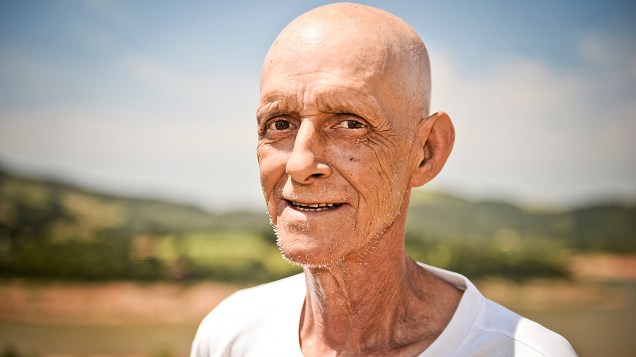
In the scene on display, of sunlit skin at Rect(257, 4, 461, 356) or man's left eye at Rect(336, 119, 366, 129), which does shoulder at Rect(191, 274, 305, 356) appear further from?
man's left eye at Rect(336, 119, 366, 129)

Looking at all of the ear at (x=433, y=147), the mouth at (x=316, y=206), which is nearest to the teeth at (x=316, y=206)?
the mouth at (x=316, y=206)

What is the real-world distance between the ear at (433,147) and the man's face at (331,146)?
0.12 meters

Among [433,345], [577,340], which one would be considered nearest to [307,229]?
[433,345]

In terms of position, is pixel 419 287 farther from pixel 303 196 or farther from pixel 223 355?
pixel 223 355

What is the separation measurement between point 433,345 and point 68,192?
666 cm

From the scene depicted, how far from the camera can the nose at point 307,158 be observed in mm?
1723

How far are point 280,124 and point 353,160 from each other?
26cm

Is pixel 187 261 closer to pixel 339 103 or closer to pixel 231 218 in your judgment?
pixel 231 218

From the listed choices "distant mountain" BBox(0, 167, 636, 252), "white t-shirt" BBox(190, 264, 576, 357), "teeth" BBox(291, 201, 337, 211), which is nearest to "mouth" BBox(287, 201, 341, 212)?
"teeth" BBox(291, 201, 337, 211)

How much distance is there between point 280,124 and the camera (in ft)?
6.15

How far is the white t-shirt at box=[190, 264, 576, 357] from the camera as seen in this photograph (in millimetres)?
1846

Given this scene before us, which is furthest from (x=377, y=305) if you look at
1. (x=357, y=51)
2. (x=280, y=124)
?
(x=357, y=51)

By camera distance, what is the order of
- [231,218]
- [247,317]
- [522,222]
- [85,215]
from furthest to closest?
1. [85,215]
2. [231,218]
3. [522,222]
4. [247,317]

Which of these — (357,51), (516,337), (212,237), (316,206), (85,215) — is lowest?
(516,337)
